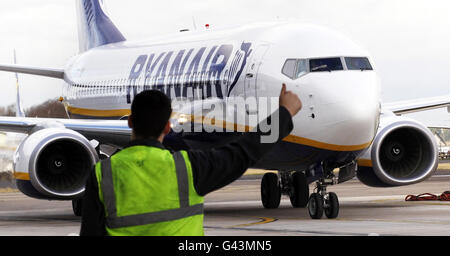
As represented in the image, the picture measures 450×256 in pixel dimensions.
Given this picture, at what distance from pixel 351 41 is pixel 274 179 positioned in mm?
4332

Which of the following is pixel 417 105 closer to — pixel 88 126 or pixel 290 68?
pixel 290 68

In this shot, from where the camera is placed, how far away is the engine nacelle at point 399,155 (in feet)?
52.6

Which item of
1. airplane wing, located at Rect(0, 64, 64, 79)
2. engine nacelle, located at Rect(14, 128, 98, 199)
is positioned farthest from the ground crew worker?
airplane wing, located at Rect(0, 64, 64, 79)

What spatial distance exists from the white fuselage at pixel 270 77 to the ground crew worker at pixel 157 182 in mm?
9605

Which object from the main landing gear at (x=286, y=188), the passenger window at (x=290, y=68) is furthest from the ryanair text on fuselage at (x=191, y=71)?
the main landing gear at (x=286, y=188)

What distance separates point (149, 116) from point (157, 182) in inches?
Answer: 11.9

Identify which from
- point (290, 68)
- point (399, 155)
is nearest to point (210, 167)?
point (290, 68)

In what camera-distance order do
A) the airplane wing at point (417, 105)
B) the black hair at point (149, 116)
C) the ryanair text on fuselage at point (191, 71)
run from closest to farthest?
the black hair at point (149, 116) → the ryanair text on fuselage at point (191, 71) → the airplane wing at point (417, 105)

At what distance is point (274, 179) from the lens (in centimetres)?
1833

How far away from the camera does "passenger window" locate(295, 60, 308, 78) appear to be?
552 inches

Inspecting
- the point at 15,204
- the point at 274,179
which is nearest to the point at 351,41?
the point at 274,179

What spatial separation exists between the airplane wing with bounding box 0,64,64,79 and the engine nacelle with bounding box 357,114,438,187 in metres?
9.81

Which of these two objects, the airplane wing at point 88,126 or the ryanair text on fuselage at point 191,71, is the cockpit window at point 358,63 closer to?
the ryanair text on fuselage at point 191,71

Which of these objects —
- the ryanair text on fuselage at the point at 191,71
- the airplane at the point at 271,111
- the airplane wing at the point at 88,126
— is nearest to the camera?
the airplane at the point at 271,111
